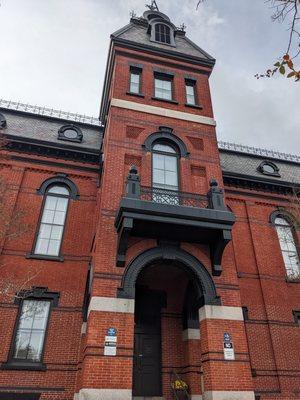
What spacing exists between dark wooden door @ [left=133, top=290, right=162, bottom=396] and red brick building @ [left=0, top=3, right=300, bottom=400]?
0.14 ft

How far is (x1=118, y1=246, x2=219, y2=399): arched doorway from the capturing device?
33.6 ft

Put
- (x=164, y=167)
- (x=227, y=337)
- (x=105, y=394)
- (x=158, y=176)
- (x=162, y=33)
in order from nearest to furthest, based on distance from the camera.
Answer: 1. (x=105, y=394)
2. (x=227, y=337)
3. (x=158, y=176)
4. (x=164, y=167)
5. (x=162, y=33)

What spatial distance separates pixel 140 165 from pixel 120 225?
3.03 meters

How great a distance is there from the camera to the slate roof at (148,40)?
16062 mm

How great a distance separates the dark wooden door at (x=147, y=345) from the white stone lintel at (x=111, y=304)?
2.66 m

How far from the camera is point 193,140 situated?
13477mm

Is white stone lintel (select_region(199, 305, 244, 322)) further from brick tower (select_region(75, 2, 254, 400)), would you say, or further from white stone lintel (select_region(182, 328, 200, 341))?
white stone lintel (select_region(182, 328, 200, 341))

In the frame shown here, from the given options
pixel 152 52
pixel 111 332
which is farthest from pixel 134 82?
pixel 111 332

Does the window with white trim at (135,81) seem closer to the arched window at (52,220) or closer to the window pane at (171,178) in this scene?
the window pane at (171,178)

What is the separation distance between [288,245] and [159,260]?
27.2 feet

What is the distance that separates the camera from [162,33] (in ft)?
57.6

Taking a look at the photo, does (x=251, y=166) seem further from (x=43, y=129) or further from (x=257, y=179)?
(x=43, y=129)

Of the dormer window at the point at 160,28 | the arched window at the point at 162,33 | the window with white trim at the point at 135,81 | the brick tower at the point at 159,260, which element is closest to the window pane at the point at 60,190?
the brick tower at the point at 159,260

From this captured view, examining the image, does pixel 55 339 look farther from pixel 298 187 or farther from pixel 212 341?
pixel 298 187
